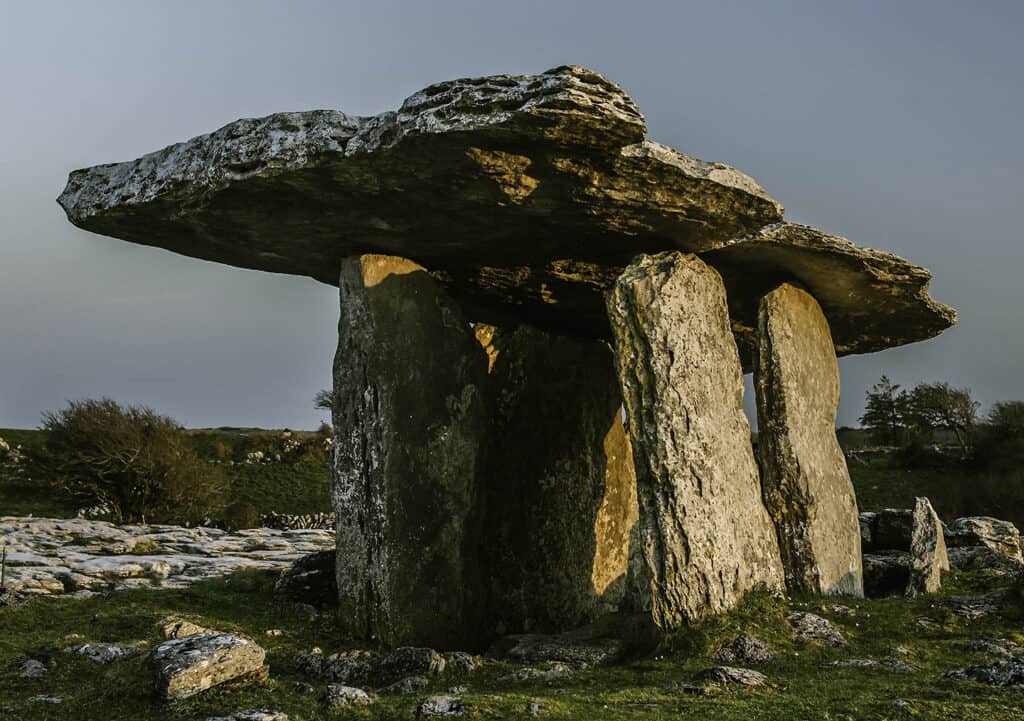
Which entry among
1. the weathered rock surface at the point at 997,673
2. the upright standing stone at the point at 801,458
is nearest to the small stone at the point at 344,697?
the weathered rock surface at the point at 997,673

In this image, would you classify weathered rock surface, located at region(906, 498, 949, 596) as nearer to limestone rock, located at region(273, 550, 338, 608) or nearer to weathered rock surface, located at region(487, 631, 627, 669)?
weathered rock surface, located at region(487, 631, 627, 669)

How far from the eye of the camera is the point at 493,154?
29.6 feet

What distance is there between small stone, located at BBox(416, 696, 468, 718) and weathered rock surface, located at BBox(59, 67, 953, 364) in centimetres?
478

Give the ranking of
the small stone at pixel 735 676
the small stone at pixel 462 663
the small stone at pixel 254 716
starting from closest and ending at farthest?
the small stone at pixel 254 716, the small stone at pixel 735 676, the small stone at pixel 462 663

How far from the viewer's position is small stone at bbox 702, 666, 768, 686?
775cm

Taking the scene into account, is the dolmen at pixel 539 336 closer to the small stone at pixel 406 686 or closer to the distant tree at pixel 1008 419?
the small stone at pixel 406 686

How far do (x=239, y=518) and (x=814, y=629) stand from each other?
18613 millimetres

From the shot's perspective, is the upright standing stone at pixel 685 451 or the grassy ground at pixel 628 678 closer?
the grassy ground at pixel 628 678

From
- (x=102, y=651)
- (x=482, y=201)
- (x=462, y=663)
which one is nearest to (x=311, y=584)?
(x=102, y=651)

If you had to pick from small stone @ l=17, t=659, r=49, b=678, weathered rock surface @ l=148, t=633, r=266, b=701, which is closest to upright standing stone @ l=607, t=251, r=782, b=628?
weathered rock surface @ l=148, t=633, r=266, b=701

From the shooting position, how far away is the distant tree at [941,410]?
38.4 metres

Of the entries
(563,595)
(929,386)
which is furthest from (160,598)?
(929,386)

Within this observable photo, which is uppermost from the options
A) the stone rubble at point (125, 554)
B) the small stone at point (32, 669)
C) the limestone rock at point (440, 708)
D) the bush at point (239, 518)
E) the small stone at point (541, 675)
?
the bush at point (239, 518)

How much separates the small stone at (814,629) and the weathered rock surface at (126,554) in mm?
8193
